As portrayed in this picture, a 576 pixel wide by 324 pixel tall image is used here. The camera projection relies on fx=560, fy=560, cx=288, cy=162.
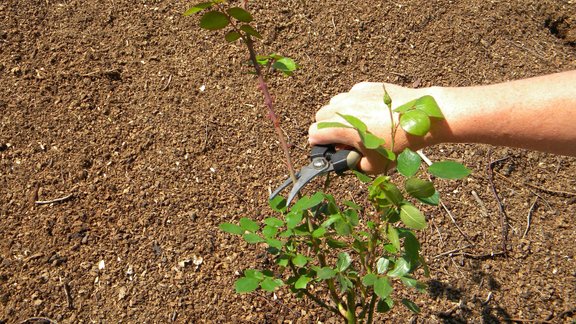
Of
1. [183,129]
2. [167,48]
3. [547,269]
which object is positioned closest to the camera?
[547,269]

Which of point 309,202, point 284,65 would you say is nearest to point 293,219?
point 309,202

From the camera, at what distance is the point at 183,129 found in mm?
1993

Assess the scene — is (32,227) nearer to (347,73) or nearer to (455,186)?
(347,73)

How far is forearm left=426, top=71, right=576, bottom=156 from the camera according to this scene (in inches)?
45.2

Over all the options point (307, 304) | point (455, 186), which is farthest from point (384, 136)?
point (455, 186)

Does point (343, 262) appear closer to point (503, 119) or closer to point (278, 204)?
point (278, 204)

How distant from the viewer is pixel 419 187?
906mm

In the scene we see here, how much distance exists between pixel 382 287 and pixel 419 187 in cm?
22

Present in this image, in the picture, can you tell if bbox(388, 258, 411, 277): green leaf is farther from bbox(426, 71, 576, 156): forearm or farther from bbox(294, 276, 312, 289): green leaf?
bbox(426, 71, 576, 156): forearm

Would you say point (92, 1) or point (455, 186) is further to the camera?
point (92, 1)

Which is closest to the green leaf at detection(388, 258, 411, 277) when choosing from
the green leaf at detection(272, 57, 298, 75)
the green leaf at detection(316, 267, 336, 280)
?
the green leaf at detection(316, 267, 336, 280)

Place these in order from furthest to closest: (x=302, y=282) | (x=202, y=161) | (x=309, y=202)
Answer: (x=202, y=161)
(x=302, y=282)
(x=309, y=202)

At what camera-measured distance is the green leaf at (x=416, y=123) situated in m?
0.94

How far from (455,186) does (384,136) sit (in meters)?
0.89
